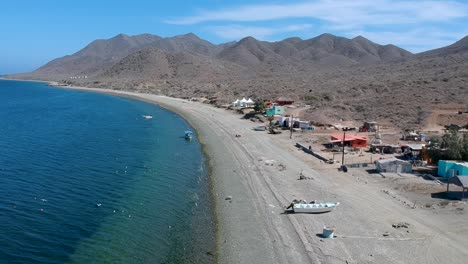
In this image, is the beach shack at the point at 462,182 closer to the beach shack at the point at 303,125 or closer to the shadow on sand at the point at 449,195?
the shadow on sand at the point at 449,195

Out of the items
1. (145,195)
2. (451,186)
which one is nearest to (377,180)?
(451,186)

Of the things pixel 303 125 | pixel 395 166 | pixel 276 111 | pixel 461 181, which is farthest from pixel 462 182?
pixel 276 111

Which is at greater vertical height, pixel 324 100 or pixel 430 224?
pixel 324 100

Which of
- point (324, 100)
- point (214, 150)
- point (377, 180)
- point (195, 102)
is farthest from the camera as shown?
point (195, 102)

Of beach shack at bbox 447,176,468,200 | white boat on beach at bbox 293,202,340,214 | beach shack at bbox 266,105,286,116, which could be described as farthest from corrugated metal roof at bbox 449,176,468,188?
beach shack at bbox 266,105,286,116

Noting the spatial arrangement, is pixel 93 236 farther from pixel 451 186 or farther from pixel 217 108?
pixel 217 108

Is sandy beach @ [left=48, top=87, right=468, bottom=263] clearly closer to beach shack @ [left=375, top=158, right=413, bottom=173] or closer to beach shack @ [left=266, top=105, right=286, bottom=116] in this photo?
beach shack @ [left=375, top=158, right=413, bottom=173]

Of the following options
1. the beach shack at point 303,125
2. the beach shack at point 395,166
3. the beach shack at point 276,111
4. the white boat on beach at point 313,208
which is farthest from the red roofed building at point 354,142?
the beach shack at point 276,111
